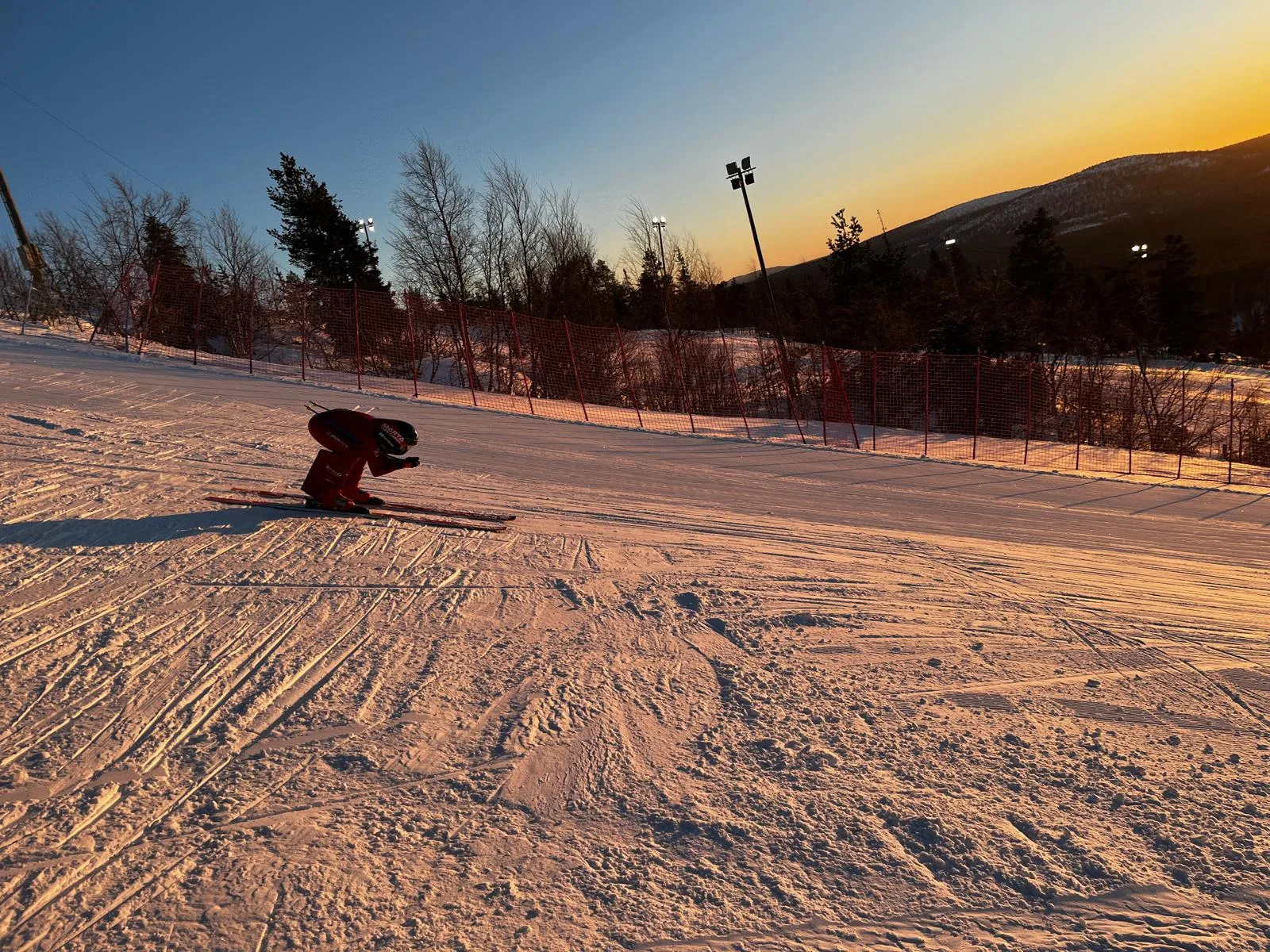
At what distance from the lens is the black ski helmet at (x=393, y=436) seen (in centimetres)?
644

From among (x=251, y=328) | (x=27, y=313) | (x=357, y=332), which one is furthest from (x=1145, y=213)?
(x=27, y=313)

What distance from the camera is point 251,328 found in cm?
1914

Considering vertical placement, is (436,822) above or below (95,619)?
below

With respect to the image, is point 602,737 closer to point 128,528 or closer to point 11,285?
point 128,528

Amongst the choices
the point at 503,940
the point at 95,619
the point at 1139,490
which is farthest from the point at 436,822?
the point at 1139,490

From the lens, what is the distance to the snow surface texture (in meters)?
2.47

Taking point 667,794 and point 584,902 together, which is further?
point 667,794

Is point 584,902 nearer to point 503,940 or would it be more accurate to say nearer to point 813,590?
point 503,940

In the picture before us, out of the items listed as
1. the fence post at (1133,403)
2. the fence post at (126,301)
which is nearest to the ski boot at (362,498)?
the fence post at (126,301)

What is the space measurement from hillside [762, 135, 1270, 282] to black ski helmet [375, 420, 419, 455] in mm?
73678

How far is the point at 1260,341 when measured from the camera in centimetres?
5466

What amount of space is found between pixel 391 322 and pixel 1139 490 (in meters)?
19.1

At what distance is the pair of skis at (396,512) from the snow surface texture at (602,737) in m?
0.21

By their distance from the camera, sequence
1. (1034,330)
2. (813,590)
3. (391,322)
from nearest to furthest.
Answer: (813,590)
(391,322)
(1034,330)
